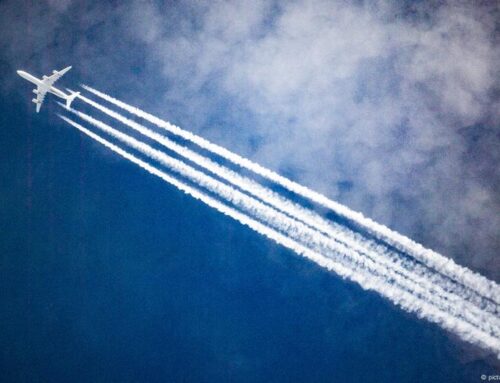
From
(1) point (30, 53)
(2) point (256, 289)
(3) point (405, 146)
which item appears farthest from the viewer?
(1) point (30, 53)

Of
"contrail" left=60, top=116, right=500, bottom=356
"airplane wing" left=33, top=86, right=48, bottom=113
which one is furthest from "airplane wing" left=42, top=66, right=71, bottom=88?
"contrail" left=60, top=116, right=500, bottom=356

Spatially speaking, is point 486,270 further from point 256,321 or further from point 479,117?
point 256,321

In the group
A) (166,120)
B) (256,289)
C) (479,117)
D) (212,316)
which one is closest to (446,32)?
(479,117)

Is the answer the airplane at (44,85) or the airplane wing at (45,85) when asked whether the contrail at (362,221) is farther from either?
the airplane wing at (45,85)

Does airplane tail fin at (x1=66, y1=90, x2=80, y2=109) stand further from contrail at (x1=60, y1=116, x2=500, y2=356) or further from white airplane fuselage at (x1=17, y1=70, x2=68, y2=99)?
contrail at (x1=60, y1=116, x2=500, y2=356)

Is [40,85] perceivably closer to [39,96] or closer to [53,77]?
[39,96]

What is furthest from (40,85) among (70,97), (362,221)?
(362,221)

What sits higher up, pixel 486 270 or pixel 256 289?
pixel 486 270
